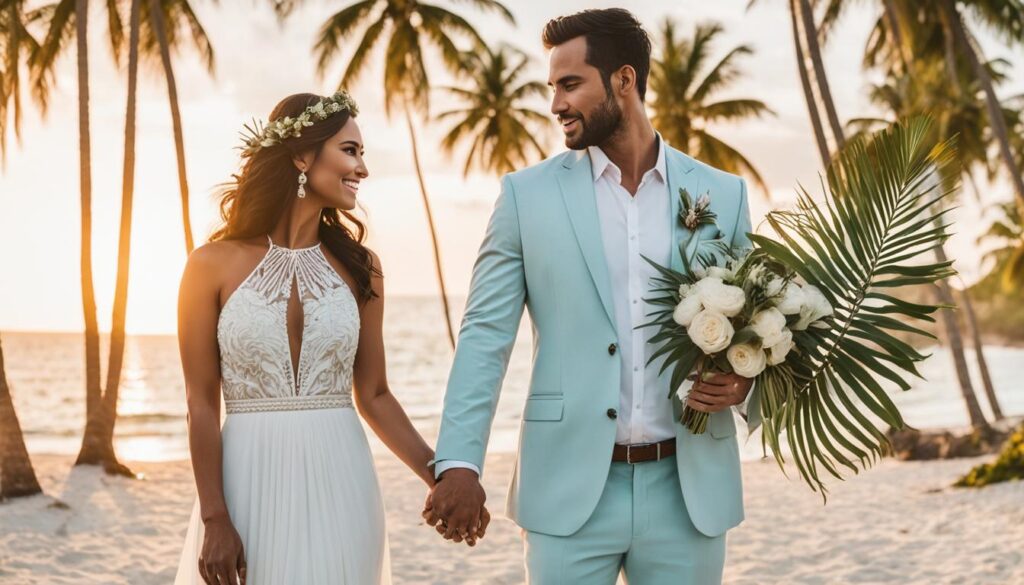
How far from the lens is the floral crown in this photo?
10.3ft

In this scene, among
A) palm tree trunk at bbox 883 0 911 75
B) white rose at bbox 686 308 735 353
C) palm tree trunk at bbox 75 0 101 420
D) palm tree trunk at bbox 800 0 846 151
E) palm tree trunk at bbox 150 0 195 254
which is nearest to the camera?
white rose at bbox 686 308 735 353

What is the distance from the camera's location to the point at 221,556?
2701mm

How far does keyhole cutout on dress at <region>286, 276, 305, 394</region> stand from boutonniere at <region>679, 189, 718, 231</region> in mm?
1205

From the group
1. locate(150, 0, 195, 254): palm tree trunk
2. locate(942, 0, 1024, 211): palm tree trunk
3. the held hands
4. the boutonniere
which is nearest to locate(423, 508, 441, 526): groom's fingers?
the held hands

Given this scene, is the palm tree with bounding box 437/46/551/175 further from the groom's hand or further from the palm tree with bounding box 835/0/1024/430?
the groom's hand

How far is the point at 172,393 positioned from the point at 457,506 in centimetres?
3800

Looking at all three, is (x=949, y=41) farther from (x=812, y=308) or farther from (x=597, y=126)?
(x=812, y=308)

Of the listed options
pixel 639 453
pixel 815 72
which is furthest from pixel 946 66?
pixel 639 453

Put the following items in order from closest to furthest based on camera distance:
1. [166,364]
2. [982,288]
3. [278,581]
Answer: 1. [278,581]
2. [166,364]
3. [982,288]

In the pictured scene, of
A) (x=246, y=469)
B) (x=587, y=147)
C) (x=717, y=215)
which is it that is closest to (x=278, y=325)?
(x=246, y=469)

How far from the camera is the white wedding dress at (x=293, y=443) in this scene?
9.50ft

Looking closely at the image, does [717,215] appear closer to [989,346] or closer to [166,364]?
[166,364]

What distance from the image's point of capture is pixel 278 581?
287 centimetres

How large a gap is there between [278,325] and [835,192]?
1694mm
